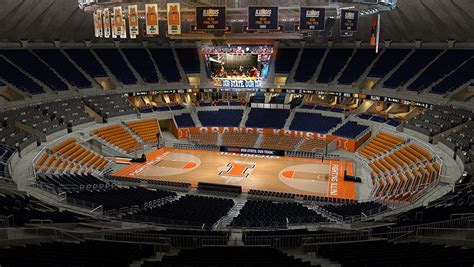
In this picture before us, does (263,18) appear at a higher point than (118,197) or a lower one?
higher

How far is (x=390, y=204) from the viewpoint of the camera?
22.7 m

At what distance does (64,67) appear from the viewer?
44375 mm

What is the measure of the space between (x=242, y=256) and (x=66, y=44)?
145 ft

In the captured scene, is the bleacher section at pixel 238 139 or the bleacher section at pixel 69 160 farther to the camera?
the bleacher section at pixel 238 139

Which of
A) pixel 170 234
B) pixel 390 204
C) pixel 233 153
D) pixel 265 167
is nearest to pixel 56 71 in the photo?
pixel 233 153

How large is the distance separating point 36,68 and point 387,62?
39374 mm

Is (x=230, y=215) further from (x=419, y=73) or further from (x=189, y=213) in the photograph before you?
(x=419, y=73)

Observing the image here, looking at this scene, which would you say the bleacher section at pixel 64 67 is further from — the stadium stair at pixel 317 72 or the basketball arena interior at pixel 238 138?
the stadium stair at pixel 317 72

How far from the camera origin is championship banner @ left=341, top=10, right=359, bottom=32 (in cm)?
2458

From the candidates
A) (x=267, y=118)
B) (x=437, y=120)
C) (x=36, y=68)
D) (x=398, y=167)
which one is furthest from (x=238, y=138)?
(x=36, y=68)

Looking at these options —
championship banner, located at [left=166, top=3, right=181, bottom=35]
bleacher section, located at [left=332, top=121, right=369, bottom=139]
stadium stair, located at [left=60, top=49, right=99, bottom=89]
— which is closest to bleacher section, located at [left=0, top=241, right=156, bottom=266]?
championship banner, located at [left=166, top=3, right=181, bottom=35]

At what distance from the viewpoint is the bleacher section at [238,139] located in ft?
136

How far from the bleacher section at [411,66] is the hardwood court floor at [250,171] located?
488 inches

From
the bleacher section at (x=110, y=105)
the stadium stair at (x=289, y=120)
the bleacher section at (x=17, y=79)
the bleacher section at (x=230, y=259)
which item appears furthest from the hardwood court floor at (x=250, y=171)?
the bleacher section at (x=230, y=259)
